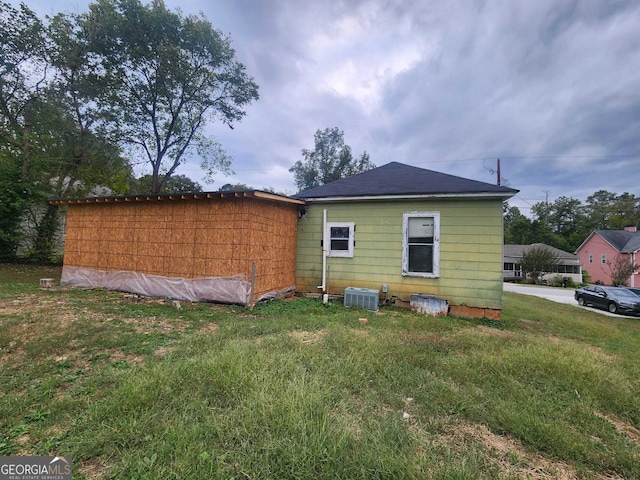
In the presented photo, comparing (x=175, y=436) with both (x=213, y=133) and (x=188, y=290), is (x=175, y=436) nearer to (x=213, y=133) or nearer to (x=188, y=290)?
(x=188, y=290)

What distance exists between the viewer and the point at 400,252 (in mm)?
6676

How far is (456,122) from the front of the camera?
14367mm

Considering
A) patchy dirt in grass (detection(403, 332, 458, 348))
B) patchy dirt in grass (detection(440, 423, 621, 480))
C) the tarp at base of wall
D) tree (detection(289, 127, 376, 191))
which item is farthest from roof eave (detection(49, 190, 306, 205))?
tree (detection(289, 127, 376, 191))

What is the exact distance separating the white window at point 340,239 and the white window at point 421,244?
1.42 metres

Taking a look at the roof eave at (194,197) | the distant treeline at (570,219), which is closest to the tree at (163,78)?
the roof eave at (194,197)

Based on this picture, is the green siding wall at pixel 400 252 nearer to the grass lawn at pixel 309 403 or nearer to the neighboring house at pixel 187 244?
the neighboring house at pixel 187 244

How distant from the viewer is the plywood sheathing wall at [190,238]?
5.90 m

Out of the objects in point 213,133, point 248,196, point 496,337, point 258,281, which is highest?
point 213,133

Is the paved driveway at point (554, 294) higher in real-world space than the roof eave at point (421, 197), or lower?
lower

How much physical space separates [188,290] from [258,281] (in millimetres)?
1854

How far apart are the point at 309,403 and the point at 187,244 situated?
550 cm

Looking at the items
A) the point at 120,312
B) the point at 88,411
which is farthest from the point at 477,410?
the point at 120,312

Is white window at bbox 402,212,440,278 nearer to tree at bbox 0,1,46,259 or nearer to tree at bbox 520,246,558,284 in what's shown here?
tree at bbox 0,1,46,259

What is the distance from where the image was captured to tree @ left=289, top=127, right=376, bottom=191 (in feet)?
94.9
